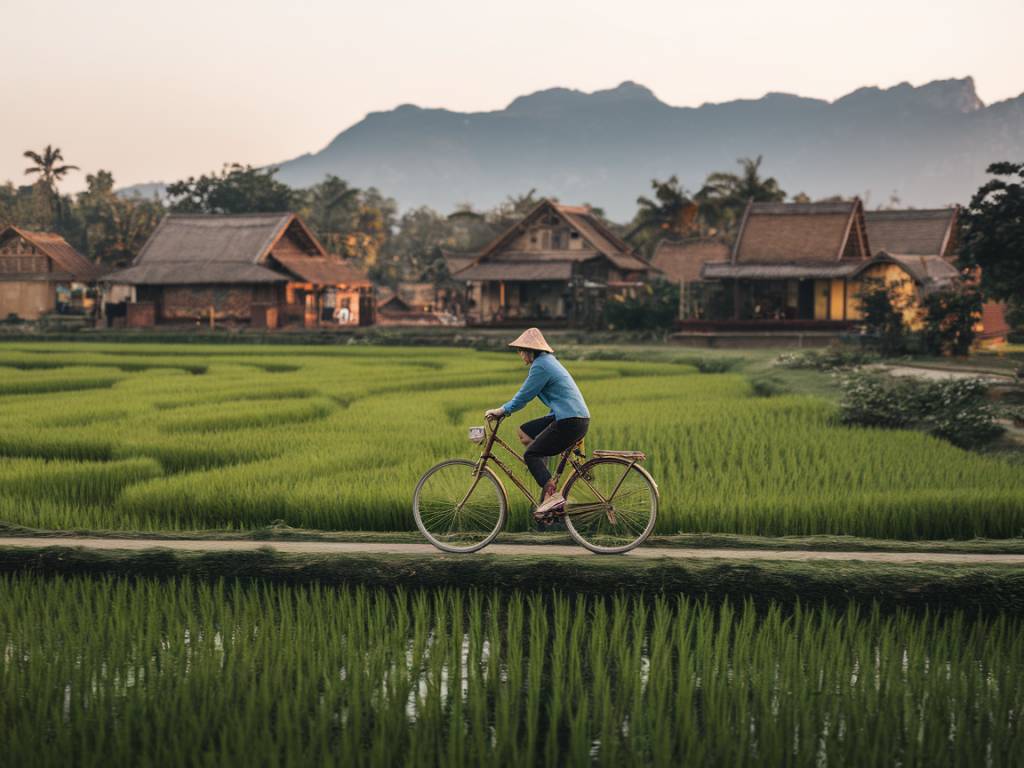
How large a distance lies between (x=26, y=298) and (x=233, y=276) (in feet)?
55.7

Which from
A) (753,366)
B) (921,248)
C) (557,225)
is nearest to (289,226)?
(557,225)

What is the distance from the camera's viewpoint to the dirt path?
7664mm

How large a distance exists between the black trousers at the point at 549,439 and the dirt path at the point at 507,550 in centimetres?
56

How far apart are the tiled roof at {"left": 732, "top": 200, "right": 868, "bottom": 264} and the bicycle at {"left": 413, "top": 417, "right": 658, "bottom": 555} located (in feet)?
120

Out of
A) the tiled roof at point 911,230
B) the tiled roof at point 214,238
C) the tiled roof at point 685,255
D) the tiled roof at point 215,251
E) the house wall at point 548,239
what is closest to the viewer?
the tiled roof at point 911,230

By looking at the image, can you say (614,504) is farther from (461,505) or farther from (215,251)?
(215,251)

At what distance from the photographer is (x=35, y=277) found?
60000 millimetres

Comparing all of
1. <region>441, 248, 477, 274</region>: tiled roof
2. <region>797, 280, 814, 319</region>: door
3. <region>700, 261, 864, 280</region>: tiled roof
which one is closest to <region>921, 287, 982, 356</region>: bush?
<region>700, 261, 864, 280</region>: tiled roof

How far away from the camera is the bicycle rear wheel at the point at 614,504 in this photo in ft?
25.6

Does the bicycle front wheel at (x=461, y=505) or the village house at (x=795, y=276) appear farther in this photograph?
the village house at (x=795, y=276)

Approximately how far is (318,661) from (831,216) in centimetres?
4105

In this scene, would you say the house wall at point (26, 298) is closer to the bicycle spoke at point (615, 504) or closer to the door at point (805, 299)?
the door at point (805, 299)

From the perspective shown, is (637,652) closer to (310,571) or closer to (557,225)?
(310,571)

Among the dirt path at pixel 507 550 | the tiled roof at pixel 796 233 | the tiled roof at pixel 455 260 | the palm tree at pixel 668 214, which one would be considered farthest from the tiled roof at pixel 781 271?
the dirt path at pixel 507 550
